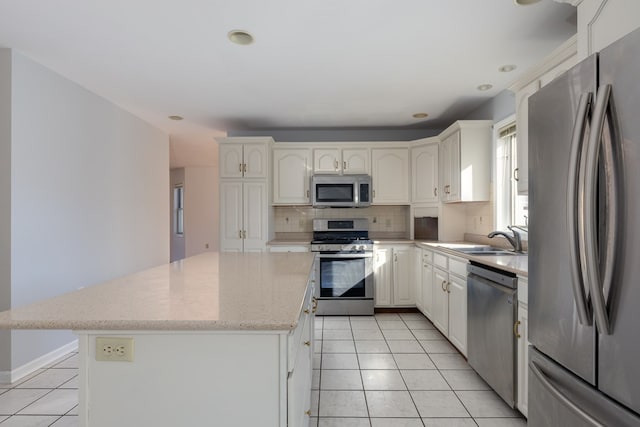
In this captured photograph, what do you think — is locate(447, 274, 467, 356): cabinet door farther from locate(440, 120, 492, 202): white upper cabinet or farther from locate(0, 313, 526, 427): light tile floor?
locate(440, 120, 492, 202): white upper cabinet

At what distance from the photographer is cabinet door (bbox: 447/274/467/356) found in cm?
257

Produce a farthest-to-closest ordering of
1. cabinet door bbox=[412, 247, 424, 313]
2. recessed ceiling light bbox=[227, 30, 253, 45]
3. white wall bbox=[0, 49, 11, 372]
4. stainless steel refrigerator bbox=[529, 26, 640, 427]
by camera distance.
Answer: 1. cabinet door bbox=[412, 247, 424, 313]
2. white wall bbox=[0, 49, 11, 372]
3. recessed ceiling light bbox=[227, 30, 253, 45]
4. stainless steel refrigerator bbox=[529, 26, 640, 427]

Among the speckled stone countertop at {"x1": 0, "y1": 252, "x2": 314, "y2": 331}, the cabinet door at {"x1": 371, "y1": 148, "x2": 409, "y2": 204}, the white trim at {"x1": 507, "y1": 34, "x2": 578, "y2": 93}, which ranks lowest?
the speckled stone countertop at {"x1": 0, "y1": 252, "x2": 314, "y2": 331}

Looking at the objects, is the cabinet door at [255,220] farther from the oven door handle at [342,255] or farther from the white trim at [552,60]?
the white trim at [552,60]

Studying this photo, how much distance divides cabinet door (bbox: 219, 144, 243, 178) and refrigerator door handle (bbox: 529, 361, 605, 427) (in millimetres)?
3496

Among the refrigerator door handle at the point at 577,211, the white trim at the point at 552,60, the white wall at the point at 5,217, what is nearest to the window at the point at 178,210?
the white wall at the point at 5,217

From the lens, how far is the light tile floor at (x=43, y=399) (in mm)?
1896

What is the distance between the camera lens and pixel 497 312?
79.4 inches

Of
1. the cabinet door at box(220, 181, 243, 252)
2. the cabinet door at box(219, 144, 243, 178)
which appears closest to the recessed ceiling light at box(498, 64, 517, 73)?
the cabinet door at box(219, 144, 243, 178)

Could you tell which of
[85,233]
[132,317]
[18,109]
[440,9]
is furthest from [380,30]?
[85,233]

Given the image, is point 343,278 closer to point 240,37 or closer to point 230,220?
point 230,220

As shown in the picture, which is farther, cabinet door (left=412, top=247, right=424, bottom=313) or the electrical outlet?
cabinet door (left=412, top=247, right=424, bottom=313)

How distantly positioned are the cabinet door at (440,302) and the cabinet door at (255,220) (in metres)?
2.03

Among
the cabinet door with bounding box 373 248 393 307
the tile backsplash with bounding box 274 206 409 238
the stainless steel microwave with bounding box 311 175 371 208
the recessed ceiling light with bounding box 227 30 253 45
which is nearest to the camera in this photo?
the recessed ceiling light with bounding box 227 30 253 45
